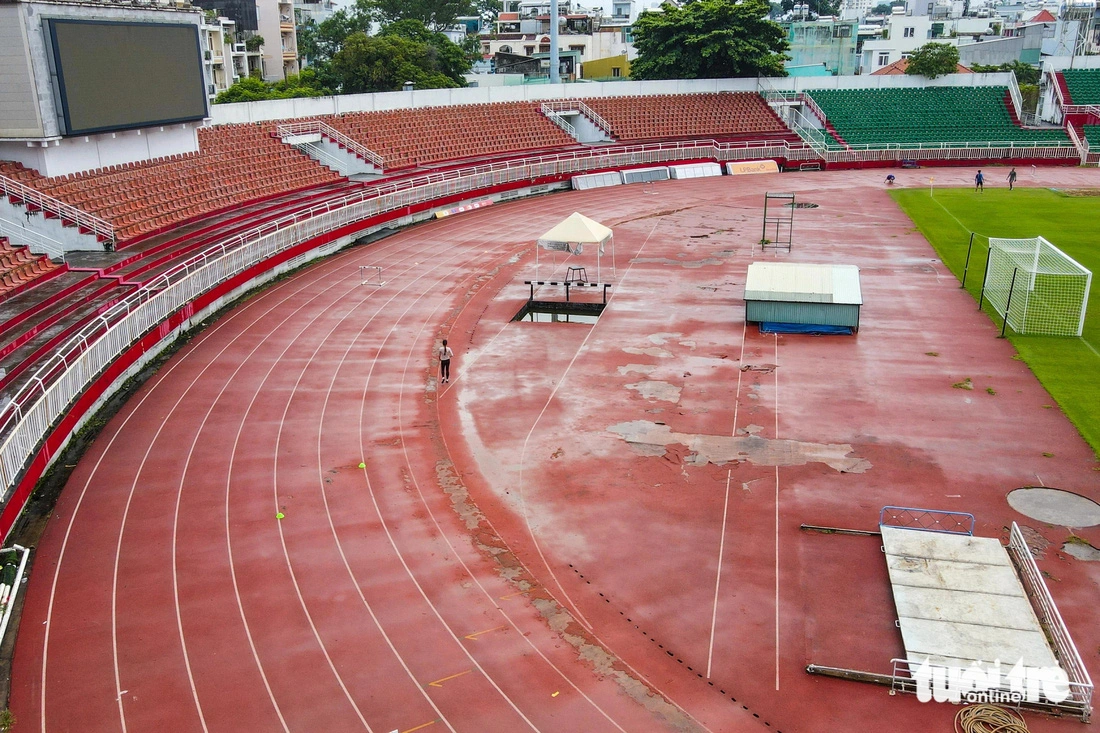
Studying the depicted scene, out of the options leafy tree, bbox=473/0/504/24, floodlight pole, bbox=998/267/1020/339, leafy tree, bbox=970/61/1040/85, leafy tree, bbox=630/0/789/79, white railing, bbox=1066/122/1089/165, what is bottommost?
floodlight pole, bbox=998/267/1020/339

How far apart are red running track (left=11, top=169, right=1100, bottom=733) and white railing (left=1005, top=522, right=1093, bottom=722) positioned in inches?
14.1

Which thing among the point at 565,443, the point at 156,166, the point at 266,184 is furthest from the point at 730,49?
the point at 565,443

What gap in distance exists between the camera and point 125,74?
32125 millimetres

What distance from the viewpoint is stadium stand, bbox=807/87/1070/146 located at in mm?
61125

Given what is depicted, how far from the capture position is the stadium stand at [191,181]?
30.3m

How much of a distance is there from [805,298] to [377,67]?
51.6m

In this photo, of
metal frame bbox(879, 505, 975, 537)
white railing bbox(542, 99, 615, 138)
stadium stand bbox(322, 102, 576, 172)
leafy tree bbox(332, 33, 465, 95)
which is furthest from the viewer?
leafy tree bbox(332, 33, 465, 95)

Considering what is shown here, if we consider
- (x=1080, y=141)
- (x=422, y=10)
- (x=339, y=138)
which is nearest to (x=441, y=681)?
(x=339, y=138)

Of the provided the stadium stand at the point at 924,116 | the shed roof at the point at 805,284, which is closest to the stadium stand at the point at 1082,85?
the stadium stand at the point at 924,116

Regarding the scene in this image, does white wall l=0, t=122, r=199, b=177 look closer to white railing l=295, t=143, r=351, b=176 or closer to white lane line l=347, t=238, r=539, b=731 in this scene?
white railing l=295, t=143, r=351, b=176

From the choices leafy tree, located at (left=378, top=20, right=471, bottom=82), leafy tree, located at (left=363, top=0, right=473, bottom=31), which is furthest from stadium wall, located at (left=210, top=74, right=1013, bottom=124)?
leafy tree, located at (left=363, top=0, right=473, bottom=31)

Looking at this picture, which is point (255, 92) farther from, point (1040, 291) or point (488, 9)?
point (488, 9)

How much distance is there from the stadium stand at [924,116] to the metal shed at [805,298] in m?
38.5

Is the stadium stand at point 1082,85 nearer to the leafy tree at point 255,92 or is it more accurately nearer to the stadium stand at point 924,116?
the stadium stand at point 924,116
